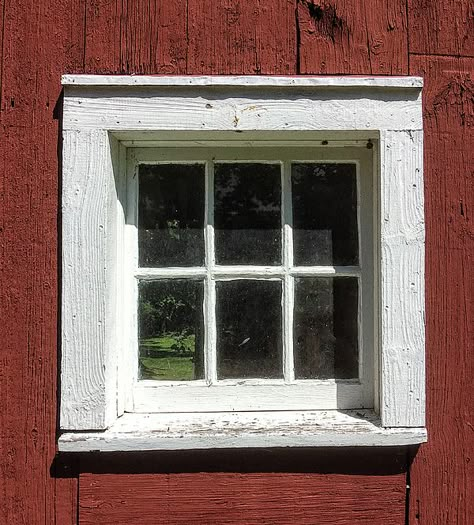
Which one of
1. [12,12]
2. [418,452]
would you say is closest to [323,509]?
[418,452]

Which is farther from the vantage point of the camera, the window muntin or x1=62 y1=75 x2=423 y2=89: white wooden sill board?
the window muntin

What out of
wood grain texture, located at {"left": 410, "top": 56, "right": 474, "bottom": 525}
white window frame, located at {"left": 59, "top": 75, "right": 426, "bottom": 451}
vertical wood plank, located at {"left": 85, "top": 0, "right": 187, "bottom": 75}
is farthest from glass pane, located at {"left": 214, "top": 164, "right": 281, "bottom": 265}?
wood grain texture, located at {"left": 410, "top": 56, "right": 474, "bottom": 525}

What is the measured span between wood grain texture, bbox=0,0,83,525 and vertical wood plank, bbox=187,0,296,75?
1.36 feet

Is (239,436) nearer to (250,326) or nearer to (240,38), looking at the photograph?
(250,326)

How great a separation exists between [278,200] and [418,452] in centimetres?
99

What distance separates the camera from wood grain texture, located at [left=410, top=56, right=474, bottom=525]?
2.18 m

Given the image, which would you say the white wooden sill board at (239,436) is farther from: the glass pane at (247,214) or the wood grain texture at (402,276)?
the glass pane at (247,214)

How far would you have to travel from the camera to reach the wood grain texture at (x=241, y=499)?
2.14 m

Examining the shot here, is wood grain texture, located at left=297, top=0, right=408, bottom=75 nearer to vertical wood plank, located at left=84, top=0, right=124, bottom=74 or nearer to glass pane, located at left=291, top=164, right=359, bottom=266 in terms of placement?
glass pane, located at left=291, top=164, right=359, bottom=266

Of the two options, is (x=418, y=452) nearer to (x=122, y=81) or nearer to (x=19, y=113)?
(x=122, y=81)

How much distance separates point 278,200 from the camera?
7.60 feet

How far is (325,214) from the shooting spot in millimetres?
2316

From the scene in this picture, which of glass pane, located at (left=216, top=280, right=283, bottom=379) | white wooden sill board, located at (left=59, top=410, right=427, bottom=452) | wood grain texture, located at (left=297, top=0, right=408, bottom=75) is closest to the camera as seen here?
white wooden sill board, located at (left=59, top=410, right=427, bottom=452)

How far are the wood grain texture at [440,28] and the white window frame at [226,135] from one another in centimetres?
16
